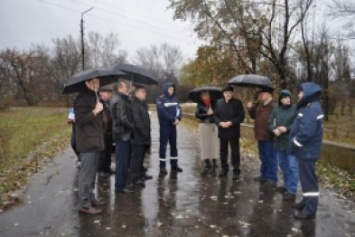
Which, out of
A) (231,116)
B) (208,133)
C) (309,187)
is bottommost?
(309,187)

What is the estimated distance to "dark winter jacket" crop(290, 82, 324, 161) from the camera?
5.94m

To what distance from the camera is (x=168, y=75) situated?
321 feet

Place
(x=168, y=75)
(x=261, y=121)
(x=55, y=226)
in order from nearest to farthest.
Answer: (x=55, y=226)
(x=261, y=121)
(x=168, y=75)

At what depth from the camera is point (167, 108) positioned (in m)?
8.96

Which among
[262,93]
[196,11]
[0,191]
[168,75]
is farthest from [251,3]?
[168,75]

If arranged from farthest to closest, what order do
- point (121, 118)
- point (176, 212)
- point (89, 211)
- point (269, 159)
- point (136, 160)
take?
point (269, 159) → point (136, 160) → point (121, 118) → point (176, 212) → point (89, 211)

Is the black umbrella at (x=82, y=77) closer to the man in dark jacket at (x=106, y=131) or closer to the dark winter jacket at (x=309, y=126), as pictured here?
the man in dark jacket at (x=106, y=131)

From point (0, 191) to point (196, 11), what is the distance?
17.0 metres

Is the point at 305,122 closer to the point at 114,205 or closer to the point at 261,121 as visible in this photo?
the point at 261,121

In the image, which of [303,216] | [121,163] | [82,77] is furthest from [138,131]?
[303,216]

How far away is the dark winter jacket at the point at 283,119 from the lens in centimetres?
724

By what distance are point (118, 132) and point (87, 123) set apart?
1217mm

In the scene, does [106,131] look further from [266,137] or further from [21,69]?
[21,69]

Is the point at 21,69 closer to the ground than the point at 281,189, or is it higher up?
higher up
